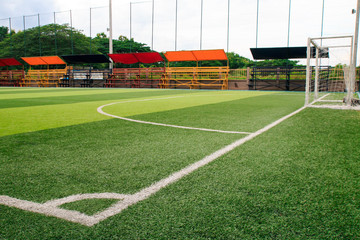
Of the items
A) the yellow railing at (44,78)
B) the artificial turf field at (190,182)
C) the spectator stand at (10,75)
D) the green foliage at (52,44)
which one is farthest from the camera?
the green foliage at (52,44)

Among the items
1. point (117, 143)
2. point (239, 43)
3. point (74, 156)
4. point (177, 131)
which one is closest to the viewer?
point (74, 156)

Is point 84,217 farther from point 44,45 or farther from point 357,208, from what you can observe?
point 44,45

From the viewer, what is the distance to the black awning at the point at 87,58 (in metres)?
26.4

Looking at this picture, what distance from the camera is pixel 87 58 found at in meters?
27.3

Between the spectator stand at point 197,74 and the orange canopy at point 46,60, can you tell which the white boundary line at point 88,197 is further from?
the orange canopy at point 46,60

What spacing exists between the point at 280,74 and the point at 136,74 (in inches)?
477

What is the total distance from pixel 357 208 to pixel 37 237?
173 centimetres

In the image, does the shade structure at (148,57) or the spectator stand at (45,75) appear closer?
the shade structure at (148,57)

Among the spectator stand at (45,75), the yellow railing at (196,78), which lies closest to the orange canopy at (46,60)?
the spectator stand at (45,75)

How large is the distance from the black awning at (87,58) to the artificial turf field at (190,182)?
23.6 meters

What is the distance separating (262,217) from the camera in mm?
1590

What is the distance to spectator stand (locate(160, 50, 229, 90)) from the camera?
2252cm

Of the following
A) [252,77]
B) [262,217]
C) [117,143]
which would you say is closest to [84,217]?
[262,217]

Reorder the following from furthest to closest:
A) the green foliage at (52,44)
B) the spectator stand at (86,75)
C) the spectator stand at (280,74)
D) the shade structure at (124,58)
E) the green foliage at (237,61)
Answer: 1. the green foliage at (237,61)
2. the green foliage at (52,44)
3. the spectator stand at (86,75)
4. the shade structure at (124,58)
5. the spectator stand at (280,74)
